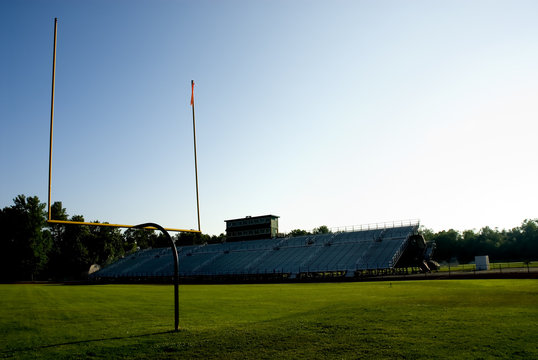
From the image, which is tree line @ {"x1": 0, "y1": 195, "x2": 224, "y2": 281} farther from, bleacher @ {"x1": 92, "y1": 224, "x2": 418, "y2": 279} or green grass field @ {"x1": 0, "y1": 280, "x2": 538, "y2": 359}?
green grass field @ {"x1": 0, "y1": 280, "x2": 538, "y2": 359}

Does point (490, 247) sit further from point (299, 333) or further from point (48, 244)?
point (48, 244)

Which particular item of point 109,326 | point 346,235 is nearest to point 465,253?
point 346,235

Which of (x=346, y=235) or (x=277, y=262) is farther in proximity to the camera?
(x=346, y=235)

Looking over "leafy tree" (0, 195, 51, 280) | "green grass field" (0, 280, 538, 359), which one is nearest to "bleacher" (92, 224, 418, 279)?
"leafy tree" (0, 195, 51, 280)

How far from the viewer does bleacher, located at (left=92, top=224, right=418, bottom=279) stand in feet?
159

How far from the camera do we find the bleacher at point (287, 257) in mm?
48344

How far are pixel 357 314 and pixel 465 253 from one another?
88712 mm

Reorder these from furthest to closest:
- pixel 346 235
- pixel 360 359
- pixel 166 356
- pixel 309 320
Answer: pixel 346 235 → pixel 309 320 → pixel 166 356 → pixel 360 359

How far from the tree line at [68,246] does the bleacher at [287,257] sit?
527 inches

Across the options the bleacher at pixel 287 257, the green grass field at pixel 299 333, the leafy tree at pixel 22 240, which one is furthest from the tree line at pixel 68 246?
the green grass field at pixel 299 333

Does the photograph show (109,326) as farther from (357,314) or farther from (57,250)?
(57,250)

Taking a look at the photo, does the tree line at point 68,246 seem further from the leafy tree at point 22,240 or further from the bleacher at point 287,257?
the bleacher at point 287,257

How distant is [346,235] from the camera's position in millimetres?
60312

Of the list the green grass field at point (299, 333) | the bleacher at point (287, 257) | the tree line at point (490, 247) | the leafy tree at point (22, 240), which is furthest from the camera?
the tree line at point (490, 247)
